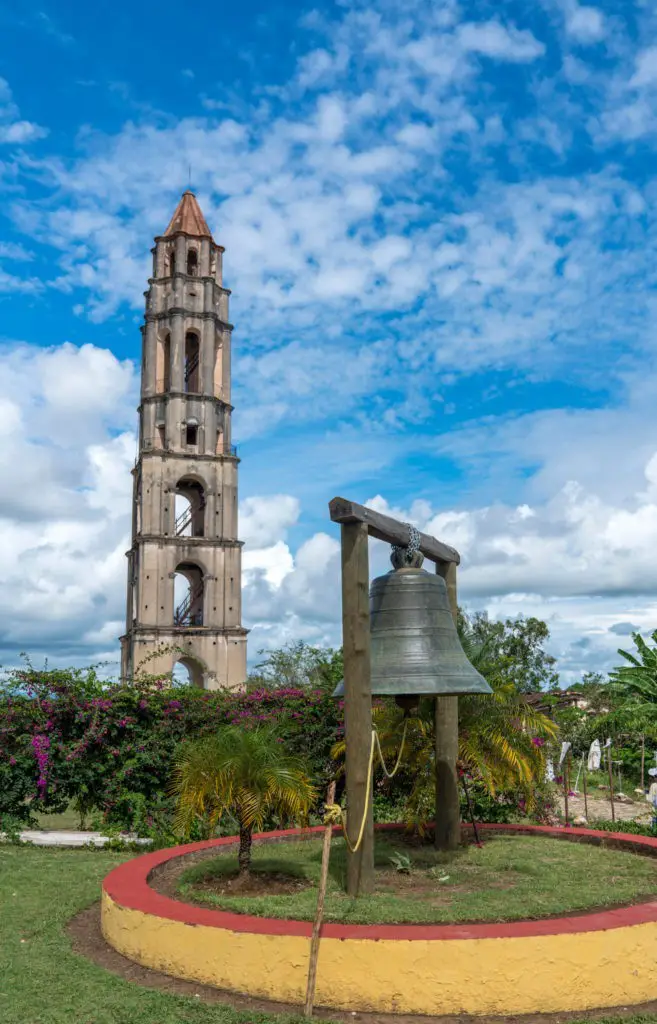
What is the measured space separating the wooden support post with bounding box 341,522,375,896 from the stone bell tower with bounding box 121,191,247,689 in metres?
29.6

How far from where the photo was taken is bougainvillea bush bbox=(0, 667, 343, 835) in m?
12.4

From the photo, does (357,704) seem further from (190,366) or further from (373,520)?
(190,366)

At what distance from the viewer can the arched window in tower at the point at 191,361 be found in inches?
1610

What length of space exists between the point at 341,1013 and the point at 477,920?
1.31 metres

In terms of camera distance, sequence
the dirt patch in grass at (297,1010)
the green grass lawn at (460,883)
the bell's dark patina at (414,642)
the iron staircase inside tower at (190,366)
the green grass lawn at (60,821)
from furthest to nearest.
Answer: the iron staircase inside tower at (190,366)
the green grass lawn at (60,821)
the bell's dark patina at (414,642)
the green grass lawn at (460,883)
the dirt patch in grass at (297,1010)

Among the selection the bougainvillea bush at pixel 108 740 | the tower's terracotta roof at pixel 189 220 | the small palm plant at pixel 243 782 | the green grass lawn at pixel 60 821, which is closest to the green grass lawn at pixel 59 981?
the small palm plant at pixel 243 782

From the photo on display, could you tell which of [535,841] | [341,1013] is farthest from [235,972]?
[535,841]

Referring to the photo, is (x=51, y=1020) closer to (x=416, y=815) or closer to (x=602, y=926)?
(x=602, y=926)

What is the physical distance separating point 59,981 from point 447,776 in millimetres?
4301

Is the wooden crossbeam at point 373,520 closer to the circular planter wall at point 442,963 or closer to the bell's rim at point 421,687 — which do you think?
the bell's rim at point 421,687

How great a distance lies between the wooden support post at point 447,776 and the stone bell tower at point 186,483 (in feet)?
90.8

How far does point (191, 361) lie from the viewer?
136ft

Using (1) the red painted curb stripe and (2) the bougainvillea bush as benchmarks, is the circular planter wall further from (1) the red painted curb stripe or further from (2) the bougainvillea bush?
(2) the bougainvillea bush

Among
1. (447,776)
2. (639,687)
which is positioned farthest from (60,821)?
(639,687)
